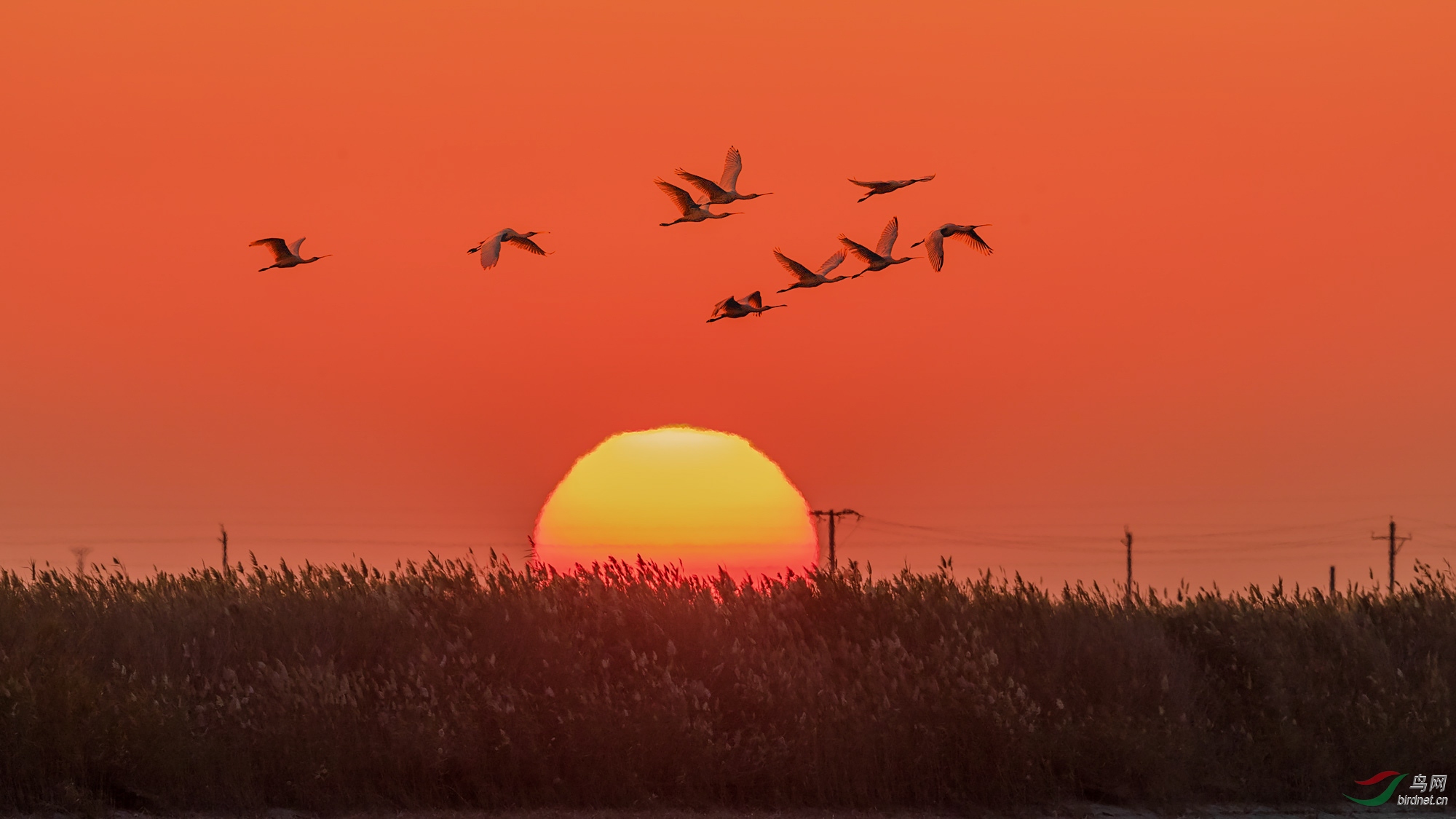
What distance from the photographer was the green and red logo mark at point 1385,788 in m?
19.6

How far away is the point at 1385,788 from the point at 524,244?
1253 cm

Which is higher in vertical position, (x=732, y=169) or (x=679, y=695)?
(x=732, y=169)

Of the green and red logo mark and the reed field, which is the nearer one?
the reed field

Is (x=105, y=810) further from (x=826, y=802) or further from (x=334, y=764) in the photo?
(x=826, y=802)

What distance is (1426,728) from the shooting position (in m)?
20.1

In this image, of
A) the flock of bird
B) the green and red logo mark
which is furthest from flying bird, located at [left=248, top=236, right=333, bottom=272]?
the green and red logo mark

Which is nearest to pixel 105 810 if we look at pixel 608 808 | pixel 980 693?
pixel 608 808

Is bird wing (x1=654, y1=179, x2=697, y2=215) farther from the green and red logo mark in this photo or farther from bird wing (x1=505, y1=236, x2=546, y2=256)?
the green and red logo mark

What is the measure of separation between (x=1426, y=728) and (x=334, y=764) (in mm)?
13092

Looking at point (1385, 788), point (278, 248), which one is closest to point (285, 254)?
point (278, 248)

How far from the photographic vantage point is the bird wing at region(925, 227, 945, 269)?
2103 cm

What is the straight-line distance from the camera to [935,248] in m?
21.5

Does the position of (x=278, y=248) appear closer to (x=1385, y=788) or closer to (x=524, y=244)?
(x=524, y=244)

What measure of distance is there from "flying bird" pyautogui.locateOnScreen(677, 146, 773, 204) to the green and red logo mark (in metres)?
11.0
